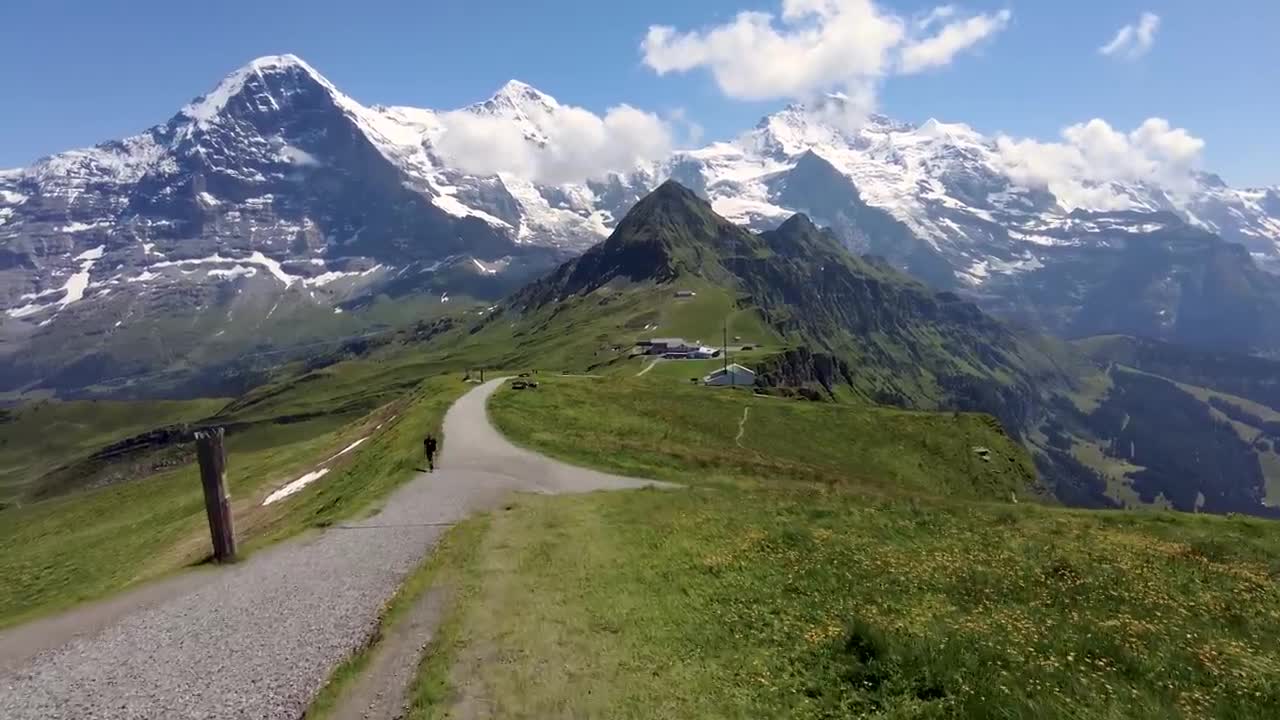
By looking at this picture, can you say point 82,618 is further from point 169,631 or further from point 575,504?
point 575,504

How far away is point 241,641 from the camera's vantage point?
20672 millimetres

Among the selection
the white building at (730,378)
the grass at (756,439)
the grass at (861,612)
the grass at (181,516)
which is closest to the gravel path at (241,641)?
the grass at (861,612)

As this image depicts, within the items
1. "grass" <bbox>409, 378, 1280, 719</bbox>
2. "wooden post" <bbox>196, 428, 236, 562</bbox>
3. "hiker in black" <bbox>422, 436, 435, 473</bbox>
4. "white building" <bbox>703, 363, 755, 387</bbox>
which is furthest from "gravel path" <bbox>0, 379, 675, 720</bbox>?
"white building" <bbox>703, 363, 755, 387</bbox>

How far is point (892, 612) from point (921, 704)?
532cm

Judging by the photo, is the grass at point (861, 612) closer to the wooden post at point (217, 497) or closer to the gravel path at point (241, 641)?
the gravel path at point (241, 641)

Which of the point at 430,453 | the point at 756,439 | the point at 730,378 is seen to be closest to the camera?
the point at 430,453

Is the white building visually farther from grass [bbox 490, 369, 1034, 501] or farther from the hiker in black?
the hiker in black

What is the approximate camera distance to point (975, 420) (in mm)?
103188

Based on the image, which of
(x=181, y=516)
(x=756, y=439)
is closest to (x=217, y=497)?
(x=181, y=516)

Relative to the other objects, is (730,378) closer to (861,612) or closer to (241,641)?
(861,612)

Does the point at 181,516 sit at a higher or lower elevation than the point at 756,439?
higher

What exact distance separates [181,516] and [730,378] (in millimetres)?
102673

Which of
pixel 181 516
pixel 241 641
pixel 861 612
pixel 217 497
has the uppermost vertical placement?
pixel 217 497

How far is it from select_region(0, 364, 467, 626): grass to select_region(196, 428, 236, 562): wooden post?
233 centimetres
